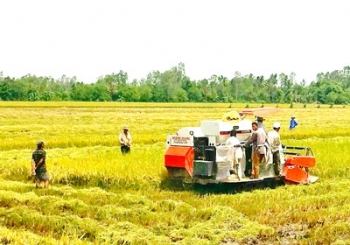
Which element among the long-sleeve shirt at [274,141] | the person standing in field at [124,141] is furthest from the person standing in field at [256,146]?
the person standing in field at [124,141]

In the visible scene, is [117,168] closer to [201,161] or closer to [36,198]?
[201,161]

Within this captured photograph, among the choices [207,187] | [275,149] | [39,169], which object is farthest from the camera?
[275,149]

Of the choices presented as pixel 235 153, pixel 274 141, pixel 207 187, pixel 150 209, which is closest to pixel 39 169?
pixel 150 209

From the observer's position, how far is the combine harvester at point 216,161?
10.7m

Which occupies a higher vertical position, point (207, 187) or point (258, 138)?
point (258, 138)

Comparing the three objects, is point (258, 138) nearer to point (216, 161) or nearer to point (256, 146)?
point (256, 146)

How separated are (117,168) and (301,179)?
422cm

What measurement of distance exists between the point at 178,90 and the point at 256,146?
7894 centimetres

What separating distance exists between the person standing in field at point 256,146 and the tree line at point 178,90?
2770 inches

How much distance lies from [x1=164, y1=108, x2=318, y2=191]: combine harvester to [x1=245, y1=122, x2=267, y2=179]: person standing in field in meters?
0.20

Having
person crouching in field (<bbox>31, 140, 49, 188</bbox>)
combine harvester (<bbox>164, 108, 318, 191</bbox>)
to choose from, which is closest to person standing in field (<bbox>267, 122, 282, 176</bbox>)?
combine harvester (<bbox>164, 108, 318, 191</bbox>)

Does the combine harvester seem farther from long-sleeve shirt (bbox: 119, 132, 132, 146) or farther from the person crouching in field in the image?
long-sleeve shirt (bbox: 119, 132, 132, 146)

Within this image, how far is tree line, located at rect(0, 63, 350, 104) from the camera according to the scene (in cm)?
8112

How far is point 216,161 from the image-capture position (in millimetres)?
10672
